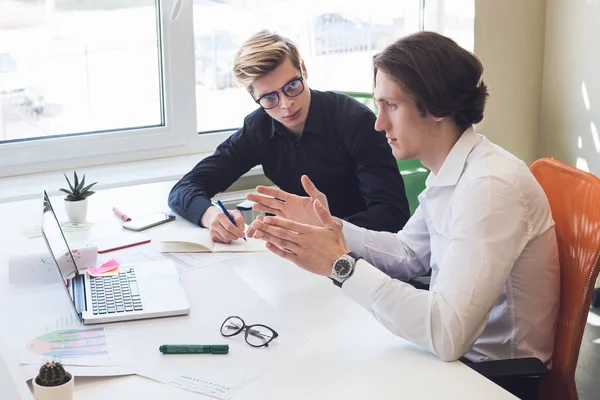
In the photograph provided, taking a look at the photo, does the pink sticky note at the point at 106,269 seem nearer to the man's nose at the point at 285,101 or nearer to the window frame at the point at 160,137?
the man's nose at the point at 285,101

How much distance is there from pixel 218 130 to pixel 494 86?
124 cm

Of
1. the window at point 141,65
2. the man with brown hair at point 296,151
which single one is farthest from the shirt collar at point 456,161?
the window at point 141,65

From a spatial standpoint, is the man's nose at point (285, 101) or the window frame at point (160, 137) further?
the window frame at point (160, 137)

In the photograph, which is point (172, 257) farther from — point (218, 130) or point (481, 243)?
point (218, 130)

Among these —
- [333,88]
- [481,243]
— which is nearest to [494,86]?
[333,88]

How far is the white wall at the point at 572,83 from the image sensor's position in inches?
124

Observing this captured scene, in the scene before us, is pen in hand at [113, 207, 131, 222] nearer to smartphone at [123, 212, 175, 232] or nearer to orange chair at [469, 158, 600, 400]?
smartphone at [123, 212, 175, 232]

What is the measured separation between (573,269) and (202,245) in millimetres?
965

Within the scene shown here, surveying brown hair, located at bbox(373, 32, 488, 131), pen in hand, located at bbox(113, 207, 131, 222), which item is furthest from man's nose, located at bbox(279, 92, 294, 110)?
brown hair, located at bbox(373, 32, 488, 131)

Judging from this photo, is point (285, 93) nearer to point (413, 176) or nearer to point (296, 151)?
point (296, 151)

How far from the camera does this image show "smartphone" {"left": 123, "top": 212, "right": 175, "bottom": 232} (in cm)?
224

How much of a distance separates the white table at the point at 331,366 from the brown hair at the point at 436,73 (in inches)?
19.0

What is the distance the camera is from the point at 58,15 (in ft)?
9.43

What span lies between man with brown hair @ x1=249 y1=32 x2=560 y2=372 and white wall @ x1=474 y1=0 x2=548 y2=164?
171cm
